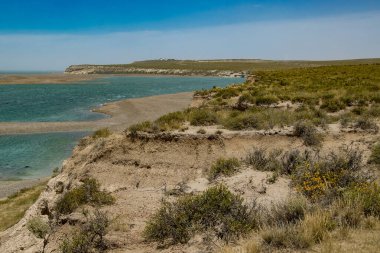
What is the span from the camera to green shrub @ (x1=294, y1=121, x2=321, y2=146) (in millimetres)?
14070

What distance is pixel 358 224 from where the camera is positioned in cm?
618

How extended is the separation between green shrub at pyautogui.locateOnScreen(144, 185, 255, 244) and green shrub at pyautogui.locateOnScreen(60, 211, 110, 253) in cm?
85

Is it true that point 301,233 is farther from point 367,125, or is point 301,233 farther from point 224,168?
point 367,125

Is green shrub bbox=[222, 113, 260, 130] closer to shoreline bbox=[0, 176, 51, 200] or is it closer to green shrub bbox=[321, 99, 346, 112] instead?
green shrub bbox=[321, 99, 346, 112]

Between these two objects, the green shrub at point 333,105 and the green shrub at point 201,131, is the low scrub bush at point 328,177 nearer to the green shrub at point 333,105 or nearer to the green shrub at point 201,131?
the green shrub at point 201,131

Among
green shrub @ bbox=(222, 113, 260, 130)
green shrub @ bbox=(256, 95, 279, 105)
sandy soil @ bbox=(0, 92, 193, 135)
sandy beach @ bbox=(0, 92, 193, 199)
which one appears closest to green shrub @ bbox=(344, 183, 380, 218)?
green shrub @ bbox=(222, 113, 260, 130)

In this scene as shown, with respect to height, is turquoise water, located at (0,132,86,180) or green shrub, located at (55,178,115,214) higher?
green shrub, located at (55,178,115,214)

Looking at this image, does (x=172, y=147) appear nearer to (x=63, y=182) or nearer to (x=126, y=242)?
(x=63, y=182)

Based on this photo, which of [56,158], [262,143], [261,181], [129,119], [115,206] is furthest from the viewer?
[129,119]

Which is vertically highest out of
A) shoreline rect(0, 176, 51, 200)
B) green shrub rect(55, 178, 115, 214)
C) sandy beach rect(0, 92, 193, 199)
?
green shrub rect(55, 178, 115, 214)

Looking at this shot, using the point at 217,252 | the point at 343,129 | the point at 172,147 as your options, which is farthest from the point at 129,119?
the point at 217,252

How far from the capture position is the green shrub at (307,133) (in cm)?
1407

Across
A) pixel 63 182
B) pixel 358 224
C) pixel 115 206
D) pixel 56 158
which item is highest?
pixel 358 224

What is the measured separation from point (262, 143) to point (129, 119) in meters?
26.6
